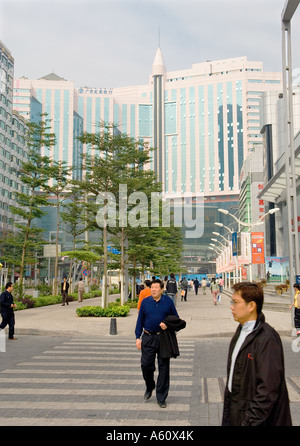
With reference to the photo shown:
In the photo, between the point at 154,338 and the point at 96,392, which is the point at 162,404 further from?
the point at 96,392

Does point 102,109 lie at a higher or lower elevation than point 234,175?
higher

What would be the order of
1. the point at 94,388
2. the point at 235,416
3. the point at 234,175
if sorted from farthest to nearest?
1. the point at 234,175
2. the point at 94,388
3. the point at 235,416

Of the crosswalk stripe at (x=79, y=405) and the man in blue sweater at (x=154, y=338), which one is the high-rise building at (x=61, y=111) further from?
the crosswalk stripe at (x=79, y=405)

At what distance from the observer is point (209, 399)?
698cm

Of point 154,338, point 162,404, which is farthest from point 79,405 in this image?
point 154,338

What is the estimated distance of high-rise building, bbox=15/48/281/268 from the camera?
497ft

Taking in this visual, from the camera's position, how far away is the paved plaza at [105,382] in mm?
5980

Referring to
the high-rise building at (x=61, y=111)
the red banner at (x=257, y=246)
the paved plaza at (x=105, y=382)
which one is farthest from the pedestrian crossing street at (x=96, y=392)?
the high-rise building at (x=61, y=111)

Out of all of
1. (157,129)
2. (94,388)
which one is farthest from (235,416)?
(157,129)

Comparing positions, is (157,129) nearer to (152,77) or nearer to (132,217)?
(152,77)

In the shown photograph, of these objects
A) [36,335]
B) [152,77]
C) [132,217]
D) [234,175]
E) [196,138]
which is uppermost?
[152,77]

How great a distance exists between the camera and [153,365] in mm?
6707
